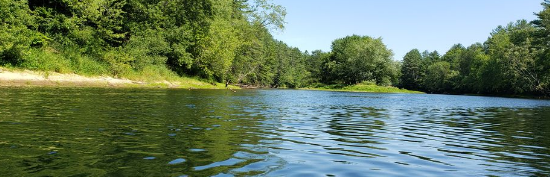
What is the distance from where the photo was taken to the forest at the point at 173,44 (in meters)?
39.6

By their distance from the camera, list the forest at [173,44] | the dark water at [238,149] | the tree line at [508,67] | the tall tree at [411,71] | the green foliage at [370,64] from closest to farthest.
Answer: the dark water at [238,149] < the forest at [173,44] < the tree line at [508,67] < the green foliage at [370,64] < the tall tree at [411,71]

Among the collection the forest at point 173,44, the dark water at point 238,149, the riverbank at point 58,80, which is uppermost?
the forest at point 173,44

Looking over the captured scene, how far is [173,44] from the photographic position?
57.6m

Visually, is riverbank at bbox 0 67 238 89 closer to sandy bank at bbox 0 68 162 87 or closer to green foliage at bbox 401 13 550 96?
sandy bank at bbox 0 68 162 87

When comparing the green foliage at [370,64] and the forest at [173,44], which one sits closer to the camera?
the forest at [173,44]

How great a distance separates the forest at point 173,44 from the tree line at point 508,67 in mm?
256

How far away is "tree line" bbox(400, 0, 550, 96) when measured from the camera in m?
78.8

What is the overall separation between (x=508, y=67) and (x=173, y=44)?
7218 cm

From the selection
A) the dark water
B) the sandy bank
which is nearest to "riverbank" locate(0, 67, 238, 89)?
the sandy bank

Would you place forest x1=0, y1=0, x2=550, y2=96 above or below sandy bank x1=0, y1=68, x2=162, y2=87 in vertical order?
above

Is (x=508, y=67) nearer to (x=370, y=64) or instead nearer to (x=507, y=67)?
(x=507, y=67)

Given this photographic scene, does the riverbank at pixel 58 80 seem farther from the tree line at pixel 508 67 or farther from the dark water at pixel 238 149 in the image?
the tree line at pixel 508 67

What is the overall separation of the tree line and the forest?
0.26m

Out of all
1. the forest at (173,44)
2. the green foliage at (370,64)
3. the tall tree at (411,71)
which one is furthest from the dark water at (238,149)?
the tall tree at (411,71)
